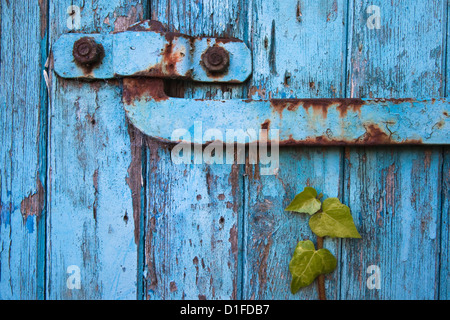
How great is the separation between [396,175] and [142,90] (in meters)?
0.46

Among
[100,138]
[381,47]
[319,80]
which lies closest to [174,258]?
[100,138]

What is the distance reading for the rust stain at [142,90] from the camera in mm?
505

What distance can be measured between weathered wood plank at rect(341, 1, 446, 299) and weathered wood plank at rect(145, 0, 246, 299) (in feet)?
0.67

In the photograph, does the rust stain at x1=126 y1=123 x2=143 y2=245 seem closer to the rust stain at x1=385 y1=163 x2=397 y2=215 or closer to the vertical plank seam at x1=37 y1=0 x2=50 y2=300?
the vertical plank seam at x1=37 y1=0 x2=50 y2=300

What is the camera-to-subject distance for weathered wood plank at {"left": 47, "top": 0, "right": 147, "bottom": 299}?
54cm

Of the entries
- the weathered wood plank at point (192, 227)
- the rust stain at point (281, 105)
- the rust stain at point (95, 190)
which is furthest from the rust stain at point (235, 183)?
the rust stain at point (95, 190)

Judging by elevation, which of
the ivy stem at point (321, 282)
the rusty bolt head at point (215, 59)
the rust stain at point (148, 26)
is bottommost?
the ivy stem at point (321, 282)

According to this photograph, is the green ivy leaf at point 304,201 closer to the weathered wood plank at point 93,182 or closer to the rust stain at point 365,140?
the rust stain at point 365,140

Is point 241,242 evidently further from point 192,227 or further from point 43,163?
point 43,163

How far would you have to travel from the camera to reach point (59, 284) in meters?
0.55

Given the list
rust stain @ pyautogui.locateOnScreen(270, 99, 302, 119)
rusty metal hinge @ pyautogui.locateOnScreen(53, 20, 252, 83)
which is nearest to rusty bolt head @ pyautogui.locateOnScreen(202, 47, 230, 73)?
rusty metal hinge @ pyautogui.locateOnScreen(53, 20, 252, 83)

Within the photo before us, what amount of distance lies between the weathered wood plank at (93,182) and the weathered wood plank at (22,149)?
0.07ft

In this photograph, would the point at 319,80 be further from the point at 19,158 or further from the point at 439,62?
the point at 19,158

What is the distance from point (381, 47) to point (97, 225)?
58 centimetres
